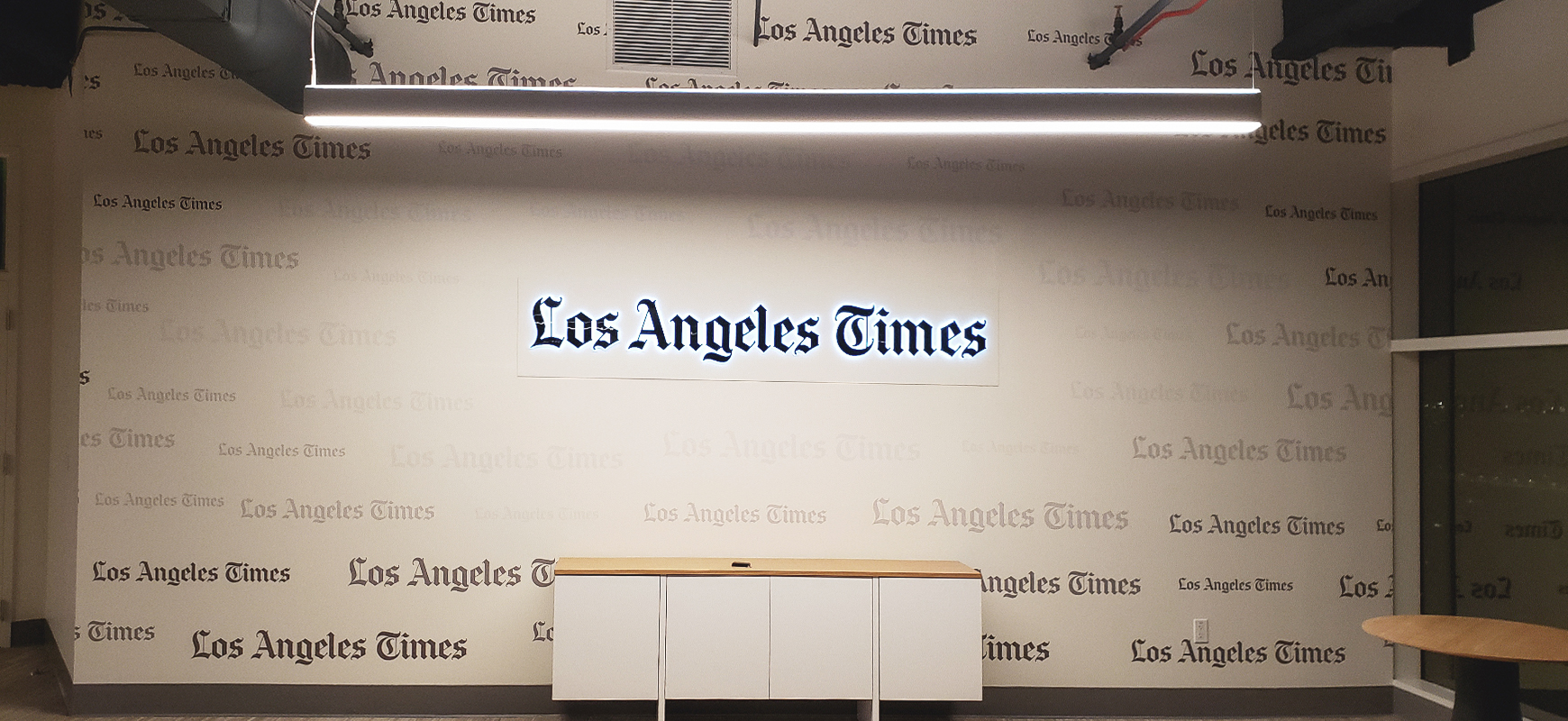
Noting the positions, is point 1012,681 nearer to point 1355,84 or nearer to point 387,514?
point 387,514

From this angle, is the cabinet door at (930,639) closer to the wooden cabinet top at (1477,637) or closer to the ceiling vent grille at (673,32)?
the wooden cabinet top at (1477,637)

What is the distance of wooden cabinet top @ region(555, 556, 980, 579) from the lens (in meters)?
3.60

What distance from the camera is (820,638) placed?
3.61 meters

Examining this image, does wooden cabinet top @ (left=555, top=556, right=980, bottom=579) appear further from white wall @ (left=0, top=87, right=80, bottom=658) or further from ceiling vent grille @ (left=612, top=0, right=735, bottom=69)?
white wall @ (left=0, top=87, right=80, bottom=658)

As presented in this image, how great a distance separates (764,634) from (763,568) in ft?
0.86

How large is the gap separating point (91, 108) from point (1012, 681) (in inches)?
189

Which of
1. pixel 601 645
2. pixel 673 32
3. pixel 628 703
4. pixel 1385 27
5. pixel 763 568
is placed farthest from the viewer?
pixel 673 32

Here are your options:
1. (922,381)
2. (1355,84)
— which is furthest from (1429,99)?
(922,381)

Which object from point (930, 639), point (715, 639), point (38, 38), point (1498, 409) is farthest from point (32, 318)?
point (1498, 409)

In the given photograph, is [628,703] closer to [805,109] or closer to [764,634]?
[764,634]

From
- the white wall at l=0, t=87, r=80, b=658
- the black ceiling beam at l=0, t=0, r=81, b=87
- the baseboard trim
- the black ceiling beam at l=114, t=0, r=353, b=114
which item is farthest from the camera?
the white wall at l=0, t=87, r=80, b=658

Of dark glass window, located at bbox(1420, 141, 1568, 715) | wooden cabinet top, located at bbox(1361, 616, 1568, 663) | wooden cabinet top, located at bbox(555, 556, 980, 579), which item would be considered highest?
dark glass window, located at bbox(1420, 141, 1568, 715)

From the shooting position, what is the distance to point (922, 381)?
13.1ft

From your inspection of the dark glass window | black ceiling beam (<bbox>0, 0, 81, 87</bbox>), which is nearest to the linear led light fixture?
the dark glass window
